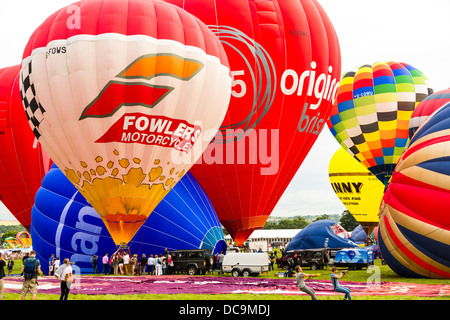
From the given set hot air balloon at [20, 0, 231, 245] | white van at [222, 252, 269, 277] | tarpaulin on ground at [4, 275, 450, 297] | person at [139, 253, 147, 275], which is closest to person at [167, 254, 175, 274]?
person at [139, 253, 147, 275]

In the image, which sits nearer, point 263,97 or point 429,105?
point 263,97

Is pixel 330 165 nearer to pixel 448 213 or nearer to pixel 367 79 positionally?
pixel 367 79

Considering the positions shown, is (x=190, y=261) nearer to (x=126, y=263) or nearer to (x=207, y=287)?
(x=126, y=263)

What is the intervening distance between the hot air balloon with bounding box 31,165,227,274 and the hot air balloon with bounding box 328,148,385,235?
2075 centimetres

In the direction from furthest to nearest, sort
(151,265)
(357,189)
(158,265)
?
(357,189)
(151,265)
(158,265)

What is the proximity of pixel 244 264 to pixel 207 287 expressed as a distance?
17.6 ft

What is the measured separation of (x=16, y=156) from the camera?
26.4 meters

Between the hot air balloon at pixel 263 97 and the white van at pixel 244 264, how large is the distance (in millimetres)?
1382

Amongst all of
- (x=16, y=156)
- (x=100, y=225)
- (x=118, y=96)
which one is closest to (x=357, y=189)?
(x=16, y=156)

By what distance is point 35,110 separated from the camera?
14852 millimetres

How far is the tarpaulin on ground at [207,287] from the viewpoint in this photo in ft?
44.7

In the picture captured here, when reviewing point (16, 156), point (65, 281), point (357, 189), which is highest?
point (16, 156)

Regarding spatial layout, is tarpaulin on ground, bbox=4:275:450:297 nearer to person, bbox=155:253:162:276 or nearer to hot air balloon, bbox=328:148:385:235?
person, bbox=155:253:162:276
